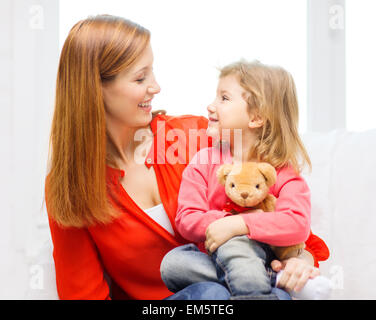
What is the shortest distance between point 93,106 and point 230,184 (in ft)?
1.21

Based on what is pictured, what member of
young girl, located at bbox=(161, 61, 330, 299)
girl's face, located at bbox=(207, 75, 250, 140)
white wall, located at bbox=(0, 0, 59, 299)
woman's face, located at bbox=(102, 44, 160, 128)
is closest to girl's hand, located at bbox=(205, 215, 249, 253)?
young girl, located at bbox=(161, 61, 330, 299)

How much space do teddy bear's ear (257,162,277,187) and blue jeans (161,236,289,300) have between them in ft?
0.42

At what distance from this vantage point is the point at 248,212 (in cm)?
86

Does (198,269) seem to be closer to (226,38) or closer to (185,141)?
(185,141)

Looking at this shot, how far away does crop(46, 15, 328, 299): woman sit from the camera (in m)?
0.92

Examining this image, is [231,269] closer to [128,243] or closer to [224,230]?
[224,230]

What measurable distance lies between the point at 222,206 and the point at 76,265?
1.37 ft

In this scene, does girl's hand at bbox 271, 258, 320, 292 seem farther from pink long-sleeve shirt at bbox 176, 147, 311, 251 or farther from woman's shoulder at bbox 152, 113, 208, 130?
woman's shoulder at bbox 152, 113, 208, 130

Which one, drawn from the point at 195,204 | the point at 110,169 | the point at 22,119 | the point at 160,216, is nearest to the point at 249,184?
the point at 195,204

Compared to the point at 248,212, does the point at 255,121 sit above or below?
above

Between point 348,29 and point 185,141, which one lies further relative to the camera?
point 348,29

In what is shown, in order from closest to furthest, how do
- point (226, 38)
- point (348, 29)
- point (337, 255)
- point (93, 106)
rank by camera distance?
point (93, 106) → point (337, 255) → point (226, 38) → point (348, 29)
